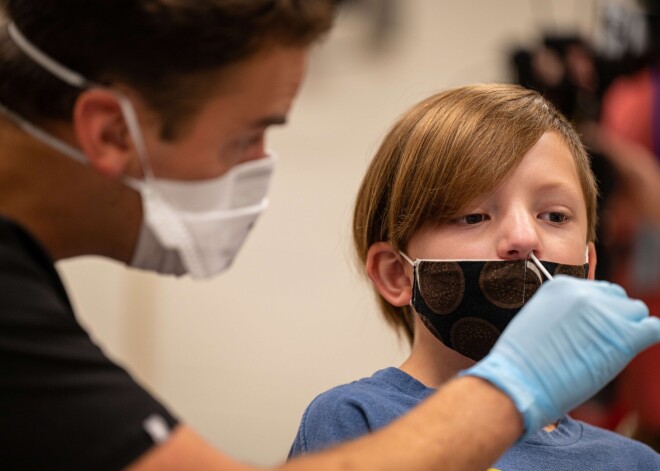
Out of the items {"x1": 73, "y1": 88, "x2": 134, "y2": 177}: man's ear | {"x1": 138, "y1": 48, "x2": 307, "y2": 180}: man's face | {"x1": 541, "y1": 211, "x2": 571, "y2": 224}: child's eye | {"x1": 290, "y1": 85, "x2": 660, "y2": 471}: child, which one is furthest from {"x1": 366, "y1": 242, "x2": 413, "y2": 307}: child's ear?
{"x1": 73, "y1": 88, "x2": 134, "y2": 177}: man's ear

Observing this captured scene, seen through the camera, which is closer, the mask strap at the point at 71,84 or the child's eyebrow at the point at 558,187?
the mask strap at the point at 71,84

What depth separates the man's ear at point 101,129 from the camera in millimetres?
1018

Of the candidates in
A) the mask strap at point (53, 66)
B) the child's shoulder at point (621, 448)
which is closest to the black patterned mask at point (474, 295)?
the child's shoulder at point (621, 448)

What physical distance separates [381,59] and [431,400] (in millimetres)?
3208

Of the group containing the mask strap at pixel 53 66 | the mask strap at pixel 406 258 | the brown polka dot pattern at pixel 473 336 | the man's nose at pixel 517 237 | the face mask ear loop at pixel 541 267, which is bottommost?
the brown polka dot pattern at pixel 473 336

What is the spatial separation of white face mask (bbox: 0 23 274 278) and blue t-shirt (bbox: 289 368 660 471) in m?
0.29

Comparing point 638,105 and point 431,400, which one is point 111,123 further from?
point 638,105

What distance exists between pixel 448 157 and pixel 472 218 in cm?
11

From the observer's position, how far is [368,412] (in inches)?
50.7

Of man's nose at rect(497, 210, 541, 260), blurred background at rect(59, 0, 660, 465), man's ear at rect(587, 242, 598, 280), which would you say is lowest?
blurred background at rect(59, 0, 660, 465)

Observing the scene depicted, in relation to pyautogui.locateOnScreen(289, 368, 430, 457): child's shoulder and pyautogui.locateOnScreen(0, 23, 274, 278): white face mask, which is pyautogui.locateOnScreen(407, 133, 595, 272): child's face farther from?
pyautogui.locateOnScreen(0, 23, 274, 278): white face mask

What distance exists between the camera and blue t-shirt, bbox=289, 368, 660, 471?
128 centimetres

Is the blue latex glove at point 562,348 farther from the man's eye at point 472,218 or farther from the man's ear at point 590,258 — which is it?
the man's ear at point 590,258

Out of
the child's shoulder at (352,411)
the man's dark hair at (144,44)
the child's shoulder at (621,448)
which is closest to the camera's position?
the man's dark hair at (144,44)
